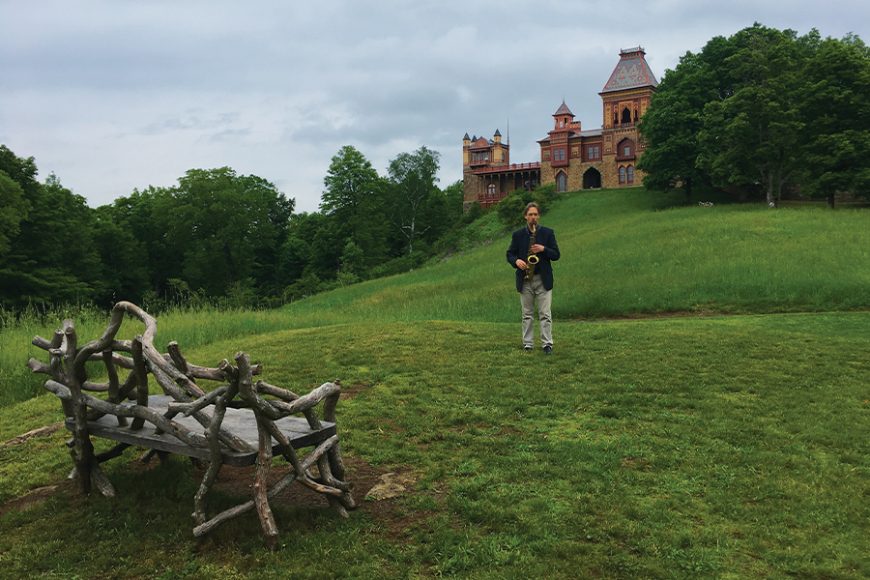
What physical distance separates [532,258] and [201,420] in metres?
6.54

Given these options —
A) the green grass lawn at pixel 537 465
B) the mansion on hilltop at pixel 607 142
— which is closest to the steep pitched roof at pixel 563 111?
the mansion on hilltop at pixel 607 142

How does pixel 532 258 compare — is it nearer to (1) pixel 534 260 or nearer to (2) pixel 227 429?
(1) pixel 534 260

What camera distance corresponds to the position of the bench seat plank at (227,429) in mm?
4566

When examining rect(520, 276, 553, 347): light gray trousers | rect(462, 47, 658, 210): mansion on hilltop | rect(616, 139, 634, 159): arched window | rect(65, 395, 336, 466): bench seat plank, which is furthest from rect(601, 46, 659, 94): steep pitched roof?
rect(65, 395, 336, 466): bench seat plank

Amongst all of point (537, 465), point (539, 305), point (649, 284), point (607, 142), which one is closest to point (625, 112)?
point (607, 142)

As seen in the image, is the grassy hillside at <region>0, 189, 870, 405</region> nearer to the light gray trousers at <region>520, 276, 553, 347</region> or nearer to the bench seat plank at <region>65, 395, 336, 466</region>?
the bench seat plank at <region>65, 395, 336, 466</region>

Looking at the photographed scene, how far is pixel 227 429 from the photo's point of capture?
4.98 metres

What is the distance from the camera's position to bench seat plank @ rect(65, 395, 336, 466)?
457 cm

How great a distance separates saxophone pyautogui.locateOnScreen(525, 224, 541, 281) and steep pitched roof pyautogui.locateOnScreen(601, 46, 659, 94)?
6199 cm

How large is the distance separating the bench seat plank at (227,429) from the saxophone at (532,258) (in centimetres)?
552

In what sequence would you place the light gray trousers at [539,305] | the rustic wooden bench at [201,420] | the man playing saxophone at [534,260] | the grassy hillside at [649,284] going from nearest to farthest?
the rustic wooden bench at [201,420], the man playing saxophone at [534,260], the light gray trousers at [539,305], the grassy hillside at [649,284]

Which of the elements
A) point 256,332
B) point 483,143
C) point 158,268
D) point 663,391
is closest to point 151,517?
point 663,391

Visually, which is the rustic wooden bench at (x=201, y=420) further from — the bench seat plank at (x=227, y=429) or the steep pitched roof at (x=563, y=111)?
the steep pitched roof at (x=563, y=111)

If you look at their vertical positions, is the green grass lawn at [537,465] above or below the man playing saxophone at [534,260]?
below
